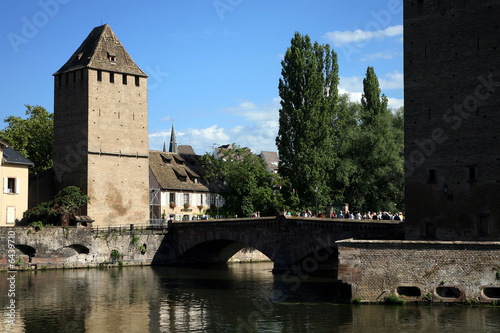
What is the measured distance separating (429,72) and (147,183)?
Answer: 101 ft

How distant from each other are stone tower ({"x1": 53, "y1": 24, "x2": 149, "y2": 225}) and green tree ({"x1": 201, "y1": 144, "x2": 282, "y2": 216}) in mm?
8506

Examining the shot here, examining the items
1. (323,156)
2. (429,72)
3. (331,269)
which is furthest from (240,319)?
(323,156)

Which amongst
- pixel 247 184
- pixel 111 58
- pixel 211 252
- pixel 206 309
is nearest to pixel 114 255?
pixel 211 252

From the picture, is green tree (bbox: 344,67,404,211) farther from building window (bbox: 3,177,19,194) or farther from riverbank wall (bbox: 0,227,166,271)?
building window (bbox: 3,177,19,194)

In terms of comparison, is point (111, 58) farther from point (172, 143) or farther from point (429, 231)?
point (172, 143)

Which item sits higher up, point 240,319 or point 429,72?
point 429,72

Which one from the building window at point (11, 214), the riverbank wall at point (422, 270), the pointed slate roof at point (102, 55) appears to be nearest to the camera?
the riverbank wall at point (422, 270)

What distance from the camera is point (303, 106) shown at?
5838 centimetres

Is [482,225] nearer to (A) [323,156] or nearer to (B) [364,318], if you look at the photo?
(B) [364,318]

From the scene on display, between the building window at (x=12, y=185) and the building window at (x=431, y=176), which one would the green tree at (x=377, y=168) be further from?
the building window at (x=12, y=185)

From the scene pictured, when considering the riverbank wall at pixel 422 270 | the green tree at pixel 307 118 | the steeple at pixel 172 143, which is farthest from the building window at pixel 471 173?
the steeple at pixel 172 143

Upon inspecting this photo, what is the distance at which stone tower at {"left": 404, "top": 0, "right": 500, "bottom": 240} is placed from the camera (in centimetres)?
3550

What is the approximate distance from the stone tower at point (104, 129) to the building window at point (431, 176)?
2969cm

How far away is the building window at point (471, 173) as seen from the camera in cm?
3594
